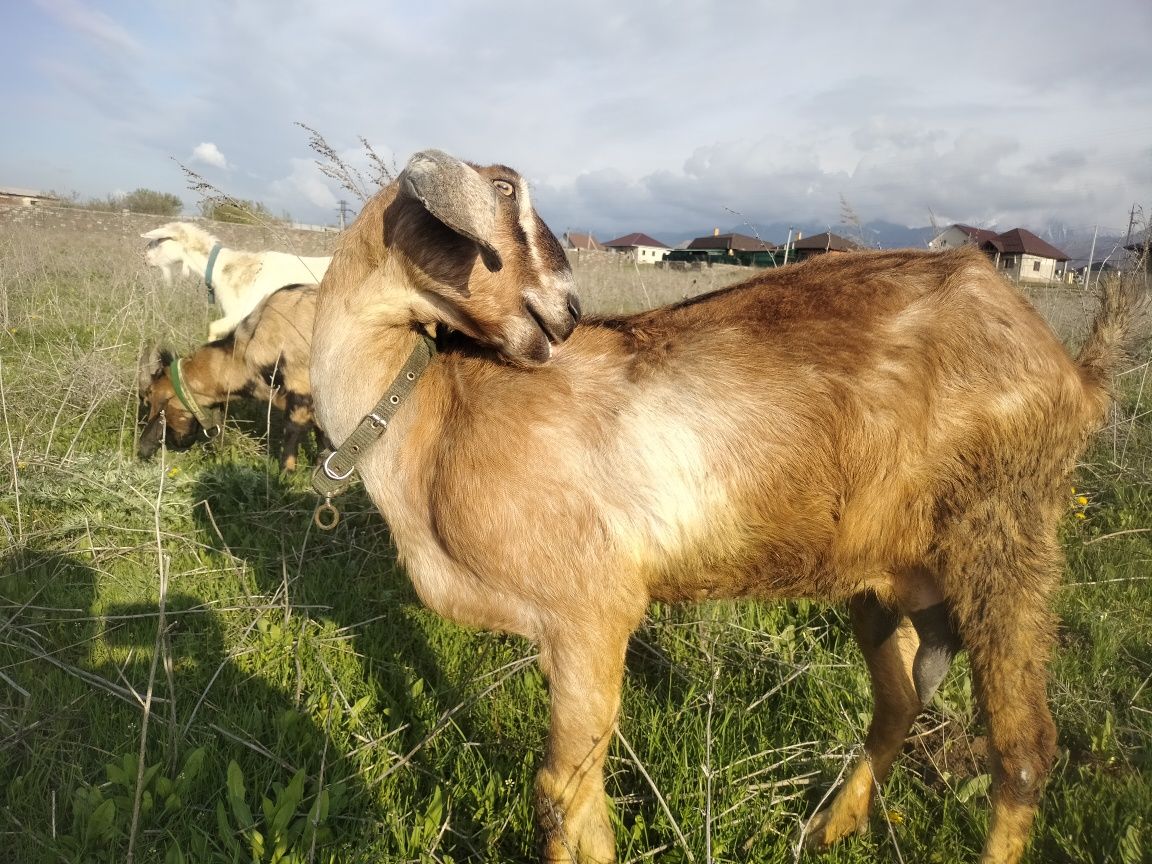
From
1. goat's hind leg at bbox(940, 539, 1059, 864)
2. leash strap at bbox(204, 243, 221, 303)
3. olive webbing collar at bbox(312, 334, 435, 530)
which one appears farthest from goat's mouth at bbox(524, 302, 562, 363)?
leash strap at bbox(204, 243, 221, 303)

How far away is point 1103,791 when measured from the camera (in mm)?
2359

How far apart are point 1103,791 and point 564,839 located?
1983 millimetres

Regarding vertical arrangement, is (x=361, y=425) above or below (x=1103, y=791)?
above

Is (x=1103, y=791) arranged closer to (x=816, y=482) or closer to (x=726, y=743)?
(x=726, y=743)

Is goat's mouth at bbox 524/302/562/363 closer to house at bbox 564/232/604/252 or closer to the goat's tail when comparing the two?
the goat's tail

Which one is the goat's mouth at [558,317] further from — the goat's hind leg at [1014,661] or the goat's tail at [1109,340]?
the goat's tail at [1109,340]

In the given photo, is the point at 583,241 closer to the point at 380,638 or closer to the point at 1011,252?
the point at 1011,252

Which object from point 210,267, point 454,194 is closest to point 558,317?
point 454,194

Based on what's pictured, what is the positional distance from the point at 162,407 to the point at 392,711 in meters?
4.63

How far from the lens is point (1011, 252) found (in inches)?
383

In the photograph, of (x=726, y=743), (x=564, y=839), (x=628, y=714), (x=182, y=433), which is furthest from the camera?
(x=182, y=433)

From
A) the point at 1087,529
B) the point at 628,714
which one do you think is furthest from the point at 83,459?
the point at 1087,529

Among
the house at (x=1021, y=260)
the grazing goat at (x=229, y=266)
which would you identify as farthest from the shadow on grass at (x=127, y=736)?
the grazing goat at (x=229, y=266)

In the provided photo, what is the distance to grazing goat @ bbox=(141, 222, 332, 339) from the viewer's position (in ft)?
30.5
